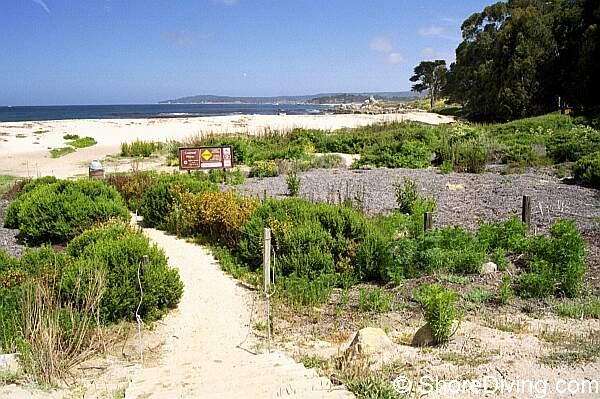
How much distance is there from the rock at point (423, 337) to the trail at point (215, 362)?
1058 mm

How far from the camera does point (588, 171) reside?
43.2 ft

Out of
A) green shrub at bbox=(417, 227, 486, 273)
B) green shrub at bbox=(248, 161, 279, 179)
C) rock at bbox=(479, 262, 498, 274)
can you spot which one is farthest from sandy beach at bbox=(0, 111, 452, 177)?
rock at bbox=(479, 262, 498, 274)

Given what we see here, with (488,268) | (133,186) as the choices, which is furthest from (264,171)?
(488,268)

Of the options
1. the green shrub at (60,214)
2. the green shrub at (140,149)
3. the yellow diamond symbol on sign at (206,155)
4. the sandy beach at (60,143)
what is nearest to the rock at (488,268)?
the green shrub at (60,214)

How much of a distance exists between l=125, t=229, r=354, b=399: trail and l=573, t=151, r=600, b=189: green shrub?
952 cm

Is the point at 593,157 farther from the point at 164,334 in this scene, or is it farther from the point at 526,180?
the point at 164,334

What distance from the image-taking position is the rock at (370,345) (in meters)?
4.58

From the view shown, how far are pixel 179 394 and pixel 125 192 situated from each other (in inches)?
333

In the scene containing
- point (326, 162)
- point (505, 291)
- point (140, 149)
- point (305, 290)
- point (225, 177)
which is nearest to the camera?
point (505, 291)

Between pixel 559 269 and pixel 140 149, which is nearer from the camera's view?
pixel 559 269

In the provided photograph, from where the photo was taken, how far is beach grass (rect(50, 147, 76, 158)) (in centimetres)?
2442

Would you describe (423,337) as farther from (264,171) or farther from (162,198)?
(264,171)

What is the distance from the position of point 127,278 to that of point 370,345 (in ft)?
9.46

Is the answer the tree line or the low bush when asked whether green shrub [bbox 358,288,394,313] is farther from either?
the tree line
